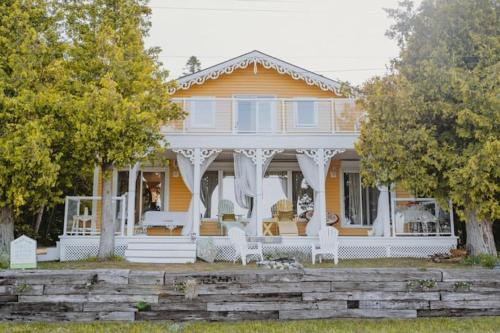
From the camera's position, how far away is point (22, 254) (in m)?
7.39

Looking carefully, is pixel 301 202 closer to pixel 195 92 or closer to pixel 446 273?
pixel 195 92

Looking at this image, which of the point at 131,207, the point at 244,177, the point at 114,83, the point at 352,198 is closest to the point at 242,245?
the point at 244,177

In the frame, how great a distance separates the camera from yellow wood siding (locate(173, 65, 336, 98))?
14.6 metres

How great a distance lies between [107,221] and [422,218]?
8.10 metres

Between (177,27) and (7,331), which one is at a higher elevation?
(177,27)

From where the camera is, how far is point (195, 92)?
1454 centimetres

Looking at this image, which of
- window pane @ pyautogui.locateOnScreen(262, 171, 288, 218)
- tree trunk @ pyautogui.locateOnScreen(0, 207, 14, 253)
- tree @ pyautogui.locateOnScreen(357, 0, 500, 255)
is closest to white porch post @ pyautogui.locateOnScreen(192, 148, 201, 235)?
window pane @ pyautogui.locateOnScreen(262, 171, 288, 218)

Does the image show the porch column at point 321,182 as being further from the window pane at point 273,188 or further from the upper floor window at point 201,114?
the upper floor window at point 201,114

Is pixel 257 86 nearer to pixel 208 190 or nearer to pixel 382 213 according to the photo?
pixel 208 190

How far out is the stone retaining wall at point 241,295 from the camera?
18.6 feet

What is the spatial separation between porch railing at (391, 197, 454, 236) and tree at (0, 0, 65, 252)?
340 inches

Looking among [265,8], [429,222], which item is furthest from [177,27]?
[429,222]

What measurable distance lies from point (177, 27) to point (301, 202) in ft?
27.9

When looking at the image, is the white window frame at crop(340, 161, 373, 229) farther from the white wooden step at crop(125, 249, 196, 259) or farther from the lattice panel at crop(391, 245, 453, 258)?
the white wooden step at crop(125, 249, 196, 259)
